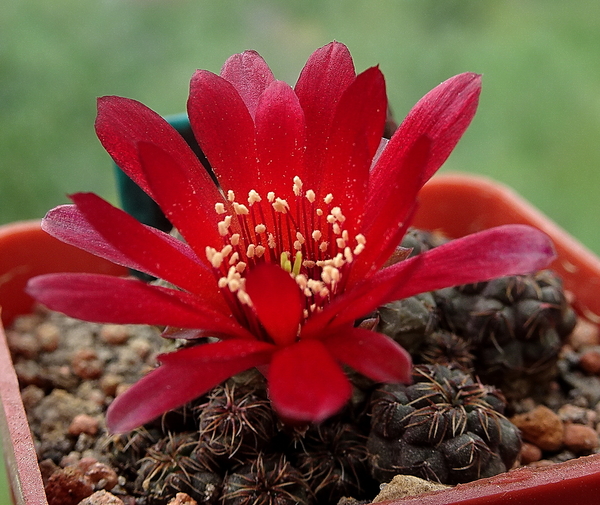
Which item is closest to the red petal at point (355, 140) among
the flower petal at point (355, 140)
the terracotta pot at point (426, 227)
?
the flower petal at point (355, 140)

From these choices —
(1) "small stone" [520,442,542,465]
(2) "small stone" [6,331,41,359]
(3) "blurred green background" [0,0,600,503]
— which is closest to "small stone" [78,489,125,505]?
(2) "small stone" [6,331,41,359]

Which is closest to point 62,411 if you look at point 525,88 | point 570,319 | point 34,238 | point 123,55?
point 34,238

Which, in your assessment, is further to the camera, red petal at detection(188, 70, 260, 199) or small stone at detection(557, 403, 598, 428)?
small stone at detection(557, 403, 598, 428)

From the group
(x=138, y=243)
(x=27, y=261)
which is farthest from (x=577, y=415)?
(x=27, y=261)

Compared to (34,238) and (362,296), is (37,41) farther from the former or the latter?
(362,296)

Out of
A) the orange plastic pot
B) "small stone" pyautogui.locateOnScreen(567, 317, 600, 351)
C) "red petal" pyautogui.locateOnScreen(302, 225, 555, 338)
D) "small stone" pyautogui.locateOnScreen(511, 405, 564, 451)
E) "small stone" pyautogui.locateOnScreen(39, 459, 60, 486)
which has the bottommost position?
"small stone" pyautogui.locateOnScreen(567, 317, 600, 351)

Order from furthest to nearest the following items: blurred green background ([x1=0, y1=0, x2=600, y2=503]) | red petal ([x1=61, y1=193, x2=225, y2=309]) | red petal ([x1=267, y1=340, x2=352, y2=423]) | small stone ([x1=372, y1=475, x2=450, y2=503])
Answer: blurred green background ([x1=0, y1=0, x2=600, y2=503]) → small stone ([x1=372, y1=475, x2=450, y2=503]) → red petal ([x1=61, y1=193, x2=225, y2=309]) → red petal ([x1=267, y1=340, x2=352, y2=423])

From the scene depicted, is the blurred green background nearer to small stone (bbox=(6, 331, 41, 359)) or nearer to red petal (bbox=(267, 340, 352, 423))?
small stone (bbox=(6, 331, 41, 359))

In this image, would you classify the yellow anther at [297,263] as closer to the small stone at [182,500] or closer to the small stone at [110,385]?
the small stone at [182,500]
